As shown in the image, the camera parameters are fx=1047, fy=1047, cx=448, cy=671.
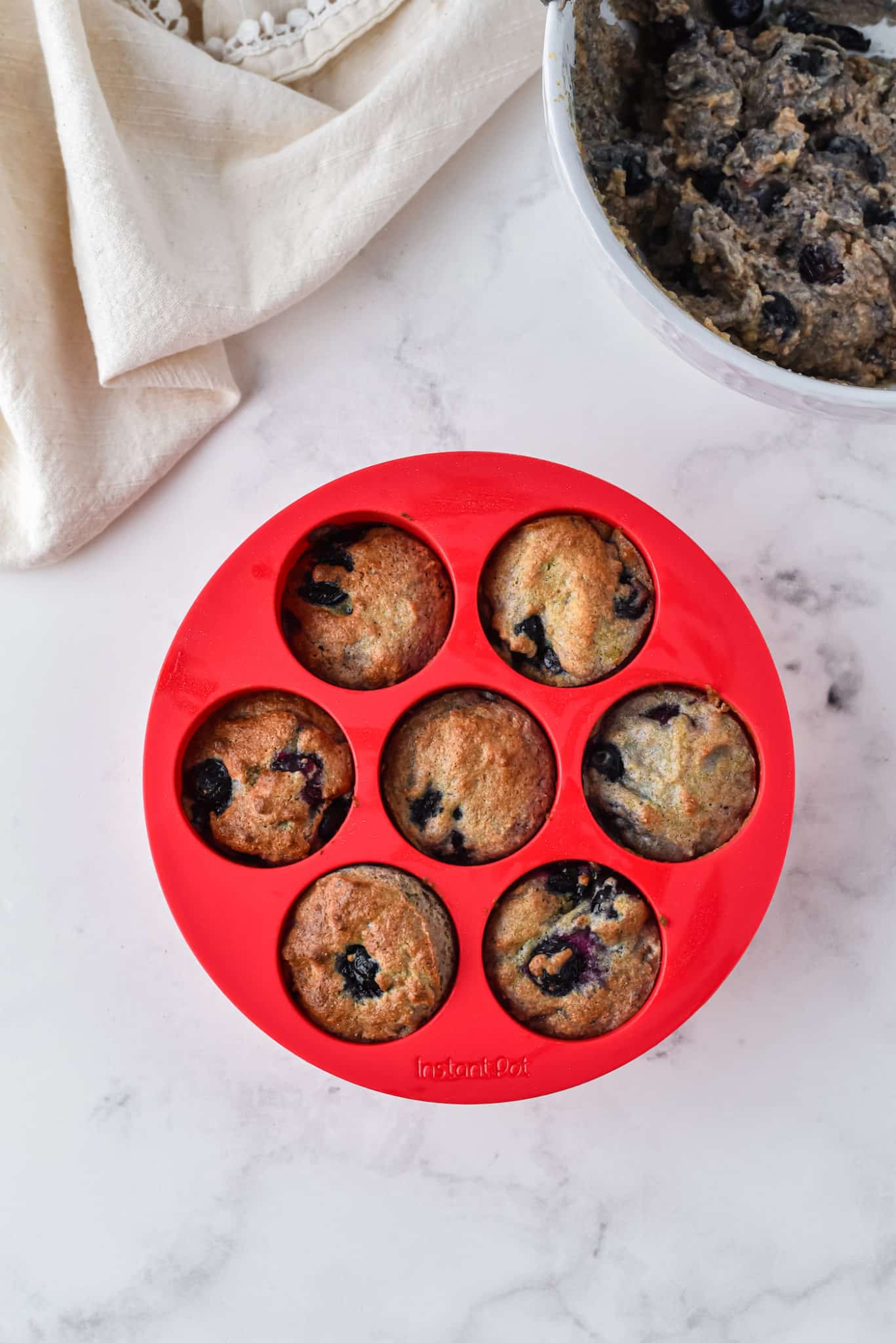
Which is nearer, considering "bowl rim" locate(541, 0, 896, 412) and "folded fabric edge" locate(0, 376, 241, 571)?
"bowl rim" locate(541, 0, 896, 412)

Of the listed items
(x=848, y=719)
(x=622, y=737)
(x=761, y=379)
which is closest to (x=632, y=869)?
(x=622, y=737)

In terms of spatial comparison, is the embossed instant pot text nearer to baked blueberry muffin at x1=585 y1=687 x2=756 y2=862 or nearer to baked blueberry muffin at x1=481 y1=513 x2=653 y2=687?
baked blueberry muffin at x1=585 y1=687 x2=756 y2=862

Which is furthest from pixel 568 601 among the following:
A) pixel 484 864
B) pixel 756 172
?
pixel 756 172

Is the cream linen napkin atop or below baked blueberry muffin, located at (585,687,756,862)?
atop

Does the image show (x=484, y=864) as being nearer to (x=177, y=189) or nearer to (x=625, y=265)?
(x=625, y=265)

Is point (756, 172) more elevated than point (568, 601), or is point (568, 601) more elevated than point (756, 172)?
point (756, 172)

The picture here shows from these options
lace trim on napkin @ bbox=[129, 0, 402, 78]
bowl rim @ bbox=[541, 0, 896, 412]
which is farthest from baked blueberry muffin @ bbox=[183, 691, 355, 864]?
lace trim on napkin @ bbox=[129, 0, 402, 78]

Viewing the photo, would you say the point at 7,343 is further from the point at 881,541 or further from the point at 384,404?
the point at 881,541

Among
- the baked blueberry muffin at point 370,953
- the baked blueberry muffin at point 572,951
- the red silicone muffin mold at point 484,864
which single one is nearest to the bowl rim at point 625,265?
the red silicone muffin mold at point 484,864
